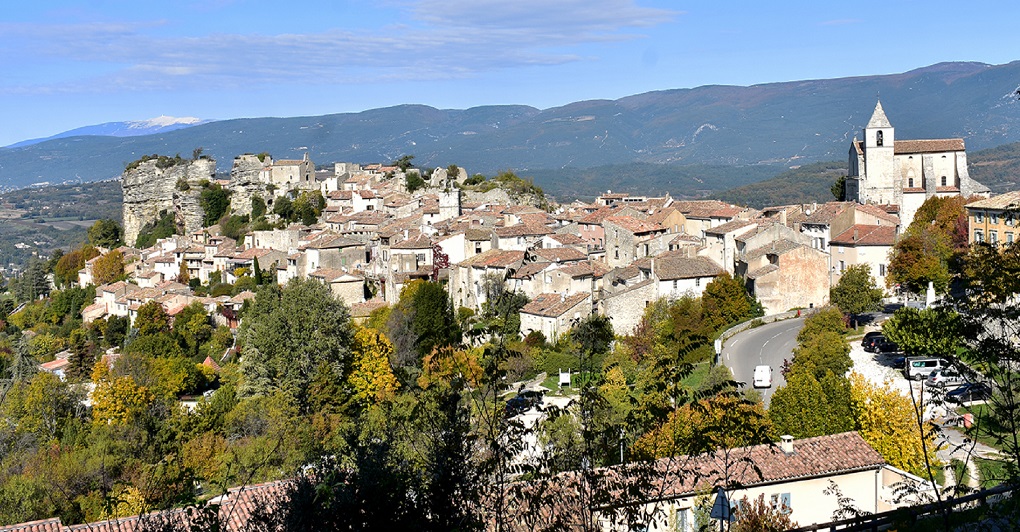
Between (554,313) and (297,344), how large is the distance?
348 inches

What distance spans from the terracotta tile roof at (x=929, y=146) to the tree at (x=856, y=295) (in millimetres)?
16636

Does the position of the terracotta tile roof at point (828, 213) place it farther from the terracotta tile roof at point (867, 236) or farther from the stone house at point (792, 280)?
the stone house at point (792, 280)

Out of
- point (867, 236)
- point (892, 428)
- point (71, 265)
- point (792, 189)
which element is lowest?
point (792, 189)

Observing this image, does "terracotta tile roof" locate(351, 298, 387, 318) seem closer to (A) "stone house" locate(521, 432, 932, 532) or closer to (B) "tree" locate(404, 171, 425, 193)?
(B) "tree" locate(404, 171, 425, 193)

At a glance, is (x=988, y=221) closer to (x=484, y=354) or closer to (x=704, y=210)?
(x=704, y=210)

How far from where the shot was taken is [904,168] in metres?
45.4

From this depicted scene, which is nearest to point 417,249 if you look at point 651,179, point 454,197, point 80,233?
point 454,197

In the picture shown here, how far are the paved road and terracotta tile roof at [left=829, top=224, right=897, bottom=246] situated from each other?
4.87 meters

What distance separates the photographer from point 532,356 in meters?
32.2

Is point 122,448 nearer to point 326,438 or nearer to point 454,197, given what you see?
point 326,438

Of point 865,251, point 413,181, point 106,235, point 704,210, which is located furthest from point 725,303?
point 106,235

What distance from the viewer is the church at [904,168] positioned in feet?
147

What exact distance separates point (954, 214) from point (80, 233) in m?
141

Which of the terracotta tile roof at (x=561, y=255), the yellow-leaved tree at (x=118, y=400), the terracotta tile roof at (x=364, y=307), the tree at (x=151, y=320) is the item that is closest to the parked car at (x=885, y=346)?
the terracotta tile roof at (x=561, y=255)
